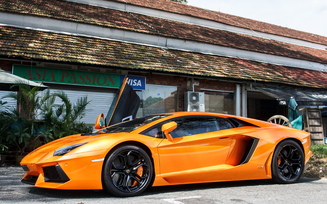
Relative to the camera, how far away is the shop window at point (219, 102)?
1357 cm

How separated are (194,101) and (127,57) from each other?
121 inches

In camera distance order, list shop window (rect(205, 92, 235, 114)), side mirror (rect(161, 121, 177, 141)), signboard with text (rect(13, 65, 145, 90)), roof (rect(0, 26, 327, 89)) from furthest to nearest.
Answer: shop window (rect(205, 92, 235, 114)) → signboard with text (rect(13, 65, 145, 90)) → roof (rect(0, 26, 327, 89)) → side mirror (rect(161, 121, 177, 141))

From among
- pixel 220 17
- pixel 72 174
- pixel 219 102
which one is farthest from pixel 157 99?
pixel 220 17

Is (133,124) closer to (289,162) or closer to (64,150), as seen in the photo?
(64,150)

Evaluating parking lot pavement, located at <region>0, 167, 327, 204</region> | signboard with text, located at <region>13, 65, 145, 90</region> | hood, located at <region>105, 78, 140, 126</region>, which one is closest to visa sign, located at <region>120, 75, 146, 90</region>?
signboard with text, located at <region>13, 65, 145, 90</region>

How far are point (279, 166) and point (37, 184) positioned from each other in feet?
11.4

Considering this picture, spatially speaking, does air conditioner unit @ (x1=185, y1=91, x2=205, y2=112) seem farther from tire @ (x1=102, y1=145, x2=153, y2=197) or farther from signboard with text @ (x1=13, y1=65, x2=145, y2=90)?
tire @ (x1=102, y1=145, x2=153, y2=197)

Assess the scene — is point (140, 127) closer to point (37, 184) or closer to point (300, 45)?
point (37, 184)

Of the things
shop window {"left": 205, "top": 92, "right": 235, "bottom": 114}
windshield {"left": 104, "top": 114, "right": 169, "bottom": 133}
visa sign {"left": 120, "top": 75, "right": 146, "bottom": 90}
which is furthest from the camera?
shop window {"left": 205, "top": 92, "right": 235, "bottom": 114}

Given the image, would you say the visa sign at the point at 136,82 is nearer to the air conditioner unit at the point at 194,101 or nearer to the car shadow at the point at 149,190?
the air conditioner unit at the point at 194,101

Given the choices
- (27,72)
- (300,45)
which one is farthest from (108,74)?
(300,45)

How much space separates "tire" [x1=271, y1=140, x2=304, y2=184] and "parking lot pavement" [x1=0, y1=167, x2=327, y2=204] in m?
0.12

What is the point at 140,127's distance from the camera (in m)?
4.61

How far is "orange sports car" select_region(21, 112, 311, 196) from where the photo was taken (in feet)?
13.0
